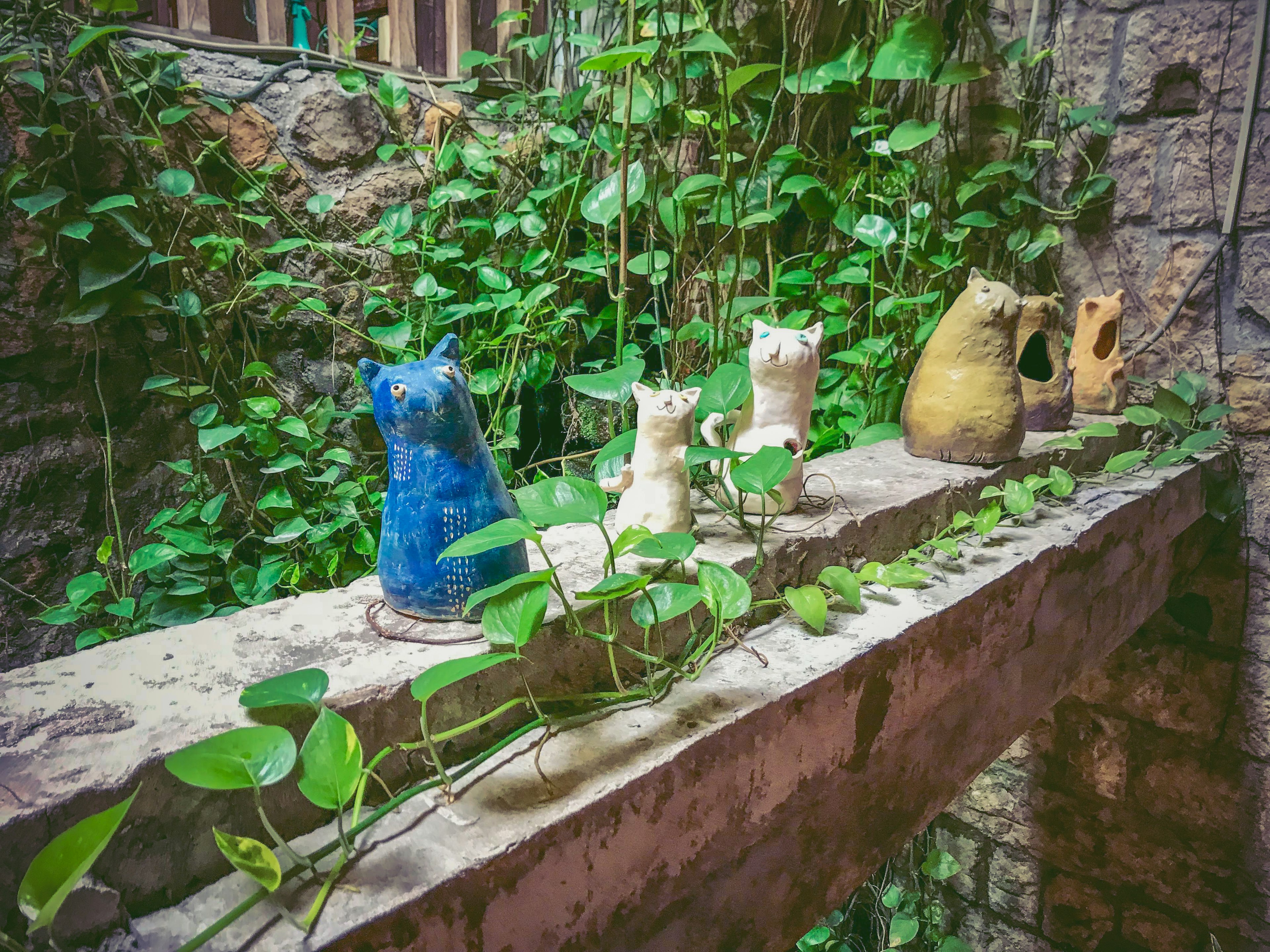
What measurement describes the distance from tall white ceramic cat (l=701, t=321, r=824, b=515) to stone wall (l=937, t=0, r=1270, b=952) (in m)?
1.04

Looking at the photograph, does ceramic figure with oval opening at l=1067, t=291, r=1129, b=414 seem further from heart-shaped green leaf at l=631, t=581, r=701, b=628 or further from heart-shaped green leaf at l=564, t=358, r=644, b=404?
heart-shaped green leaf at l=631, t=581, r=701, b=628

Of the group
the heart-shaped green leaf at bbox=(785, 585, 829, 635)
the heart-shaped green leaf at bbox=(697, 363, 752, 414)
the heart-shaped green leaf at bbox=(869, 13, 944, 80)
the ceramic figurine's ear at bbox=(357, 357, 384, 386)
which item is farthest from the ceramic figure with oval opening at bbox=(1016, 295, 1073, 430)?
the ceramic figurine's ear at bbox=(357, 357, 384, 386)

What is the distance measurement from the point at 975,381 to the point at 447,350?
92cm

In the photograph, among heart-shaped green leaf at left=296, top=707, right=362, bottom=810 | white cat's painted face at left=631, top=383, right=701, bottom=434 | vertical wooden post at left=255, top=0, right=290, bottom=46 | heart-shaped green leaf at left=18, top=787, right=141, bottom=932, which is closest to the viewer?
heart-shaped green leaf at left=18, top=787, right=141, bottom=932

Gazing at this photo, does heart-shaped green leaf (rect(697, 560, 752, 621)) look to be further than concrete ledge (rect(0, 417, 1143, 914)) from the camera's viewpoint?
Yes

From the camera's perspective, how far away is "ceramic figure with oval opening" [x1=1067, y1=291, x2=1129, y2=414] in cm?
157

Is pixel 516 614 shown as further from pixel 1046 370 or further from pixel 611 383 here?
pixel 1046 370

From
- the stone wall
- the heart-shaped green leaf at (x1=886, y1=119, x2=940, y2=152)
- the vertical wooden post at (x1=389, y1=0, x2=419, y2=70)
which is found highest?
the vertical wooden post at (x1=389, y1=0, x2=419, y2=70)

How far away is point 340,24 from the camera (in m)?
1.65

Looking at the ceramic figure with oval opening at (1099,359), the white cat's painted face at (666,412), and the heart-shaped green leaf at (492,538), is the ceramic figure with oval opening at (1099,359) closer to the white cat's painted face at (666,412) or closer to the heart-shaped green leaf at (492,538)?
the white cat's painted face at (666,412)

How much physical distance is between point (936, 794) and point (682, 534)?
525 millimetres

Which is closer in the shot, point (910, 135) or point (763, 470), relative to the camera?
point (763, 470)

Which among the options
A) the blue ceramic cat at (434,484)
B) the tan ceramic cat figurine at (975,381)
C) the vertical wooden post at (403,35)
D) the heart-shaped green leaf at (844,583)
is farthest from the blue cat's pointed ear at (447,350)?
the vertical wooden post at (403,35)

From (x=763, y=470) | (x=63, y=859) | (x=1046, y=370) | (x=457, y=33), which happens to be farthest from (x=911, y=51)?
(x=63, y=859)
